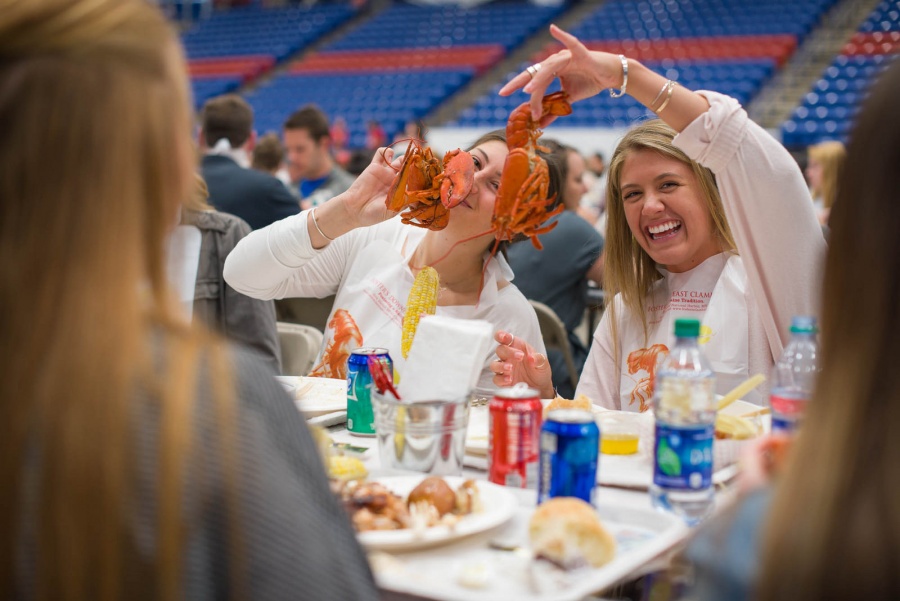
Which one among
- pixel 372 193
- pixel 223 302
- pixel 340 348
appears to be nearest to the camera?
pixel 372 193

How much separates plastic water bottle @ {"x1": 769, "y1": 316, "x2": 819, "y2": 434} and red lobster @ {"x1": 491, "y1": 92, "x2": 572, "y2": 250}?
550 mm

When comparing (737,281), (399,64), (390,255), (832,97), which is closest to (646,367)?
(737,281)

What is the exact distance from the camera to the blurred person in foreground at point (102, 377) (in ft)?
2.45

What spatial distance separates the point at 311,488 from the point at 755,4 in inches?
561

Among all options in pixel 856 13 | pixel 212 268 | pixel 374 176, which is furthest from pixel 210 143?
pixel 856 13

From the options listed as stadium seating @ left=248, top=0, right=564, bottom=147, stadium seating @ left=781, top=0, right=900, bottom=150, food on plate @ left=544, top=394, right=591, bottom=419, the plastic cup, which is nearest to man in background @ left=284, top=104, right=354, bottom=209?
food on plate @ left=544, top=394, right=591, bottom=419

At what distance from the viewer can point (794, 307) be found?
6.16 feet

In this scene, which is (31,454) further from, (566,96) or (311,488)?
(566,96)

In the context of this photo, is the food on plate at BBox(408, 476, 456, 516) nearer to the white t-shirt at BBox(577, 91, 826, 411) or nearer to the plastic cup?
the plastic cup

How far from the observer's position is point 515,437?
4.54 feet

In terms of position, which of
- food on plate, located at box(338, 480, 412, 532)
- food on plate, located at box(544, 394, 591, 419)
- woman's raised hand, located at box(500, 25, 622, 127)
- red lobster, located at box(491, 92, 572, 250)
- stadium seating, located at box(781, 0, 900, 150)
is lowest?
food on plate, located at box(338, 480, 412, 532)

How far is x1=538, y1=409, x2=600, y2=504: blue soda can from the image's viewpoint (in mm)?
1229

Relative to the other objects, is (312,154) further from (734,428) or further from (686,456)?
(686,456)

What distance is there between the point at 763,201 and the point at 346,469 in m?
1.03
